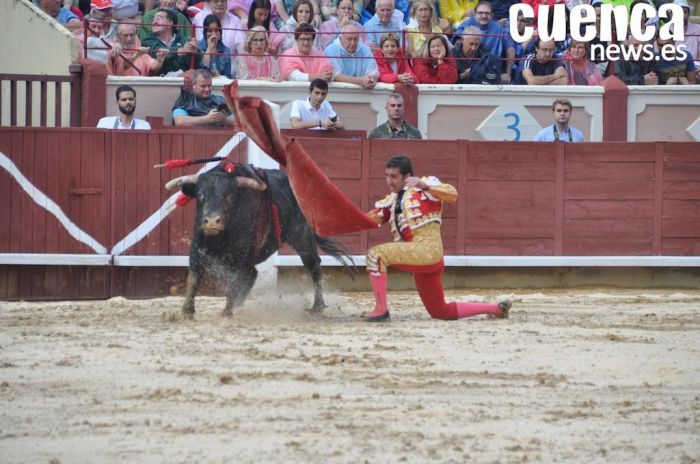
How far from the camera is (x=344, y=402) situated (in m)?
5.39

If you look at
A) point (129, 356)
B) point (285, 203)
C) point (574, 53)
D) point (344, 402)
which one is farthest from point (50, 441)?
point (574, 53)

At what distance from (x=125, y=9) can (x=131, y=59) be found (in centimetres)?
56

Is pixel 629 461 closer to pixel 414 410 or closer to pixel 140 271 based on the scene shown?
pixel 414 410

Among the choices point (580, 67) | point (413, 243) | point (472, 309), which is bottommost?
point (472, 309)

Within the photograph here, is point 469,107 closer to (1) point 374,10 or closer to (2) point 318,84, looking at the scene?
(1) point 374,10

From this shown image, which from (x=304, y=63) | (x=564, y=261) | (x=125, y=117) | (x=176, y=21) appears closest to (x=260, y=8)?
(x=304, y=63)

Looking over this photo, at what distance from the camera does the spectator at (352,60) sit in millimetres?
11062

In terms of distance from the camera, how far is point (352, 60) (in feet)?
36.7

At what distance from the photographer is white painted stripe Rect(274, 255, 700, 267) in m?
10.5

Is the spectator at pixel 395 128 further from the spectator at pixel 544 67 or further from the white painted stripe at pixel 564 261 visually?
the spectator at pixel 544 67

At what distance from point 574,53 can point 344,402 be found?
699 centimetres

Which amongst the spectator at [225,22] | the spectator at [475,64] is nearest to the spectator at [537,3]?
the spectator at [475,64]

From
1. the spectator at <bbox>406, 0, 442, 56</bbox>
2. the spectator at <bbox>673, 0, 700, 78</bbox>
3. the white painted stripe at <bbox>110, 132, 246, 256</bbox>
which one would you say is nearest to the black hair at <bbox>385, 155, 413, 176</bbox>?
the white painted stripe at <bbox>110, 132, 246, 256</bbox>

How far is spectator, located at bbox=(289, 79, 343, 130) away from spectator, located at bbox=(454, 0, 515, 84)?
1.61 metres
